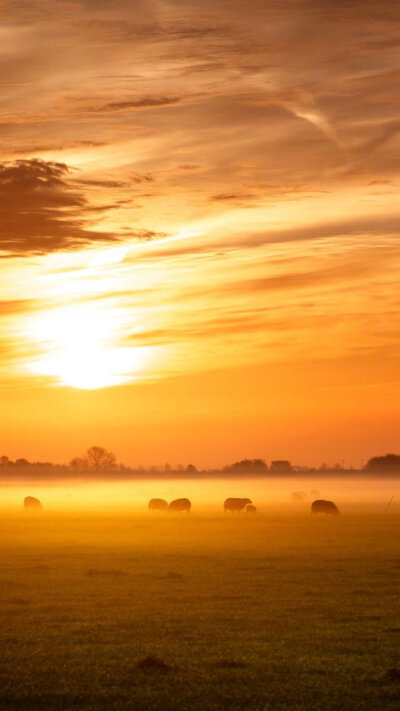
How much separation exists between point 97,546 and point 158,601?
80.9 feet

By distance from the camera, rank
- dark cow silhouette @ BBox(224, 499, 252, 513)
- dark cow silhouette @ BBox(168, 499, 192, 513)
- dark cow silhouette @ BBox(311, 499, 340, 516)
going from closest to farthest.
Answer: dark cow silhouette @ BBox(311, 499, 340, 516) < dark cow silhouette @ BBox(168, 499, 192, 513) < dark cow silhouette @ BBox(224, 499, 252, 513)

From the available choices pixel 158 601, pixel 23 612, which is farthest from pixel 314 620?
pixel 23 612

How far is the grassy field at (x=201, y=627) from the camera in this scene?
65.8ft

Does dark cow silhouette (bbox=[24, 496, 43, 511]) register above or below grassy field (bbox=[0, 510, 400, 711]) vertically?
above

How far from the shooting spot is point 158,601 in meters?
→ 33.1

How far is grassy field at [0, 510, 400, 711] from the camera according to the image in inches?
789

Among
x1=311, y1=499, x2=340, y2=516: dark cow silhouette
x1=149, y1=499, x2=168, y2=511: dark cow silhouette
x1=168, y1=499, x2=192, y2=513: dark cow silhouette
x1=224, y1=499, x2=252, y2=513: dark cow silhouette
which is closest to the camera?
x1=311, y1=499, x2=340, y2=516: dark cow silhouette

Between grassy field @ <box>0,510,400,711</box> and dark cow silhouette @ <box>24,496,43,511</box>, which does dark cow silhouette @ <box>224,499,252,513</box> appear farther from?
grassy field @ <box>0,510,400,711</box>

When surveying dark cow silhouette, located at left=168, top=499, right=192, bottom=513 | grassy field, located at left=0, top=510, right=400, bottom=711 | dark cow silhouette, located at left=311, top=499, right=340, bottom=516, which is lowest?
grassy field, located at left=0, top=510, right=400, bottom=711

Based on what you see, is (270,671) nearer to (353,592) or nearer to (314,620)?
(314,620)

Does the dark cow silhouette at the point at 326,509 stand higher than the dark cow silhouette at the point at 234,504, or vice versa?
the dark cow silhouette at the point at 234,504

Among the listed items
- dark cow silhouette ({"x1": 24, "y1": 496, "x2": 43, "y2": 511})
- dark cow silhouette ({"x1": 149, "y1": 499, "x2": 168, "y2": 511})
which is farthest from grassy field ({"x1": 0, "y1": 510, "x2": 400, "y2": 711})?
dark cow silhouette ({"x1": 24, "y1": 496, "x2": 43, "y2": 511})

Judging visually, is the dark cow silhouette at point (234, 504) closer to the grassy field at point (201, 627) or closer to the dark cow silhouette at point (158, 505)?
the dark cow silhouette at point (158, 505)

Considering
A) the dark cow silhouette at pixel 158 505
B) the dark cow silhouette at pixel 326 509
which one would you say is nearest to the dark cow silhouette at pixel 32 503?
the dark cow silhouette at pixel 158 505
